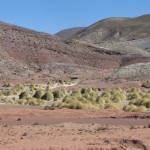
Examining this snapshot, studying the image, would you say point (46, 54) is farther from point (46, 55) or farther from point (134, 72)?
point (134, 72)

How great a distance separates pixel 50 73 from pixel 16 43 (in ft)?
86.1

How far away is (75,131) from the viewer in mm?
25016

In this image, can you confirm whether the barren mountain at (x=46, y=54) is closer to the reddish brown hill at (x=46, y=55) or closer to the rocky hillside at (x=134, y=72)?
the reddish brown hill at (x=46, y=55)

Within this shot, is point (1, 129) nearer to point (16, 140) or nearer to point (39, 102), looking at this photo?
point (16, 140)

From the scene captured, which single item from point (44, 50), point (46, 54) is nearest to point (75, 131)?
point (46, 54)

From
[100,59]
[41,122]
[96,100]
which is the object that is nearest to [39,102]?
[96,100]

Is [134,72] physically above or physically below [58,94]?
above

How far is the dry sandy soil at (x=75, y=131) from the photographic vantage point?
66.7 feet

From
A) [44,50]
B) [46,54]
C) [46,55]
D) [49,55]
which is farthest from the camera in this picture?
[44,50]

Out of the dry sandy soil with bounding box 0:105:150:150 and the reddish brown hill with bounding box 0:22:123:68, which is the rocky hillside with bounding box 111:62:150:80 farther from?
the dry sandy soil with bounding box 0:105:150:150

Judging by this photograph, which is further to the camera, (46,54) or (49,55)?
(49,55)

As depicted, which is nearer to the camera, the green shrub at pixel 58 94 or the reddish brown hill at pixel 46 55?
the green shrub at pixel 58 94

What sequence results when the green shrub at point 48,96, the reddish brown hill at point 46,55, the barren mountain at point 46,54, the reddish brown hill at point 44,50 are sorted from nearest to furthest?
the green shrub at point 48,96
the reddish brown hill at point 46,55
the barren mountain at point 46,54
the reddish brown hill at point 44,50

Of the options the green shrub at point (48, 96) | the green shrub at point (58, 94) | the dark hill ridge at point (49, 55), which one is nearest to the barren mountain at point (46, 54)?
the dark hill ridge at point (49, 55)
